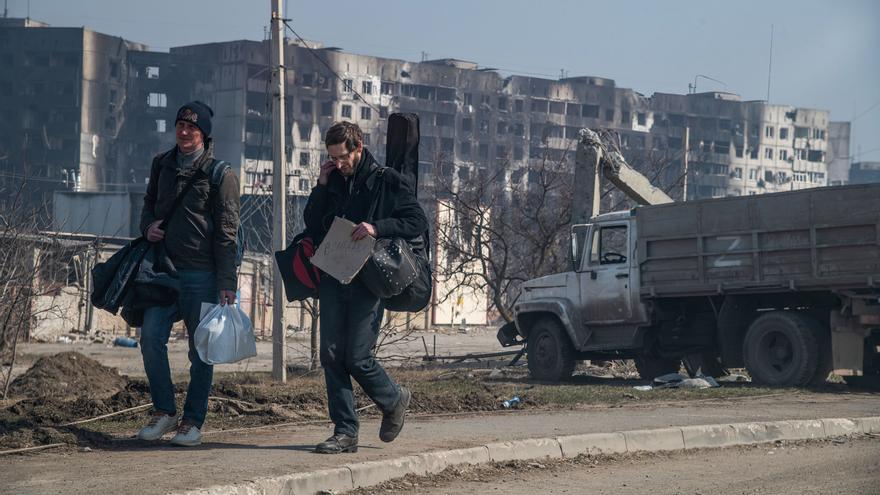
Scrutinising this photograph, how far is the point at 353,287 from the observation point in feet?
22.3

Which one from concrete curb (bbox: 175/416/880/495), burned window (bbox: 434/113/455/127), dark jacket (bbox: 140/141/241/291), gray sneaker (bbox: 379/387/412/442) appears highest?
burned window (bbox: 434/113/455/127)

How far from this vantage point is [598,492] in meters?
6.68

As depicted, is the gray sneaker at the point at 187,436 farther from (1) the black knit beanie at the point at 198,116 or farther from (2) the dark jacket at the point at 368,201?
(1) the black knit beanie at the point at 198,116

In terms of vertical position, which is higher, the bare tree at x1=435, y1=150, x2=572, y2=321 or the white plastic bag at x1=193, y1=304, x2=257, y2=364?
the bare tree at x1=435, y1=150, x2=572, y2=321

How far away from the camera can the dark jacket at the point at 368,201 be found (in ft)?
22.6

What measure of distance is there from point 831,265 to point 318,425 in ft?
28.5

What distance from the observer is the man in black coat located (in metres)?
6.78

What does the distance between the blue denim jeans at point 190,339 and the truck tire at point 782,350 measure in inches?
399

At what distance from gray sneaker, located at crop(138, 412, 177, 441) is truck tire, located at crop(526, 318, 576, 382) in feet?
35.8

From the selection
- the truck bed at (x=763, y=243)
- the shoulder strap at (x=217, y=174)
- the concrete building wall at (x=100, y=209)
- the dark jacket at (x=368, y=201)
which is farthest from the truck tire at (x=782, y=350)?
the concrete building wall at (x=100, y=209)

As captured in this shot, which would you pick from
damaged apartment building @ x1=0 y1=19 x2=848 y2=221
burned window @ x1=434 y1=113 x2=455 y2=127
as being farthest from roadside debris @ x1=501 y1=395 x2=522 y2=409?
burned window @ x1=434 y1=113 x2=455 y2=127

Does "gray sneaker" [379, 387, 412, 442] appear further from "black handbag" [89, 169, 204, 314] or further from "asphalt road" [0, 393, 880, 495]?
"black handbag" [89, 169, 204, 314]

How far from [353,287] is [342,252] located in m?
0.24

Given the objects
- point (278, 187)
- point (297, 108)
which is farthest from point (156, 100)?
point (278, 187)
